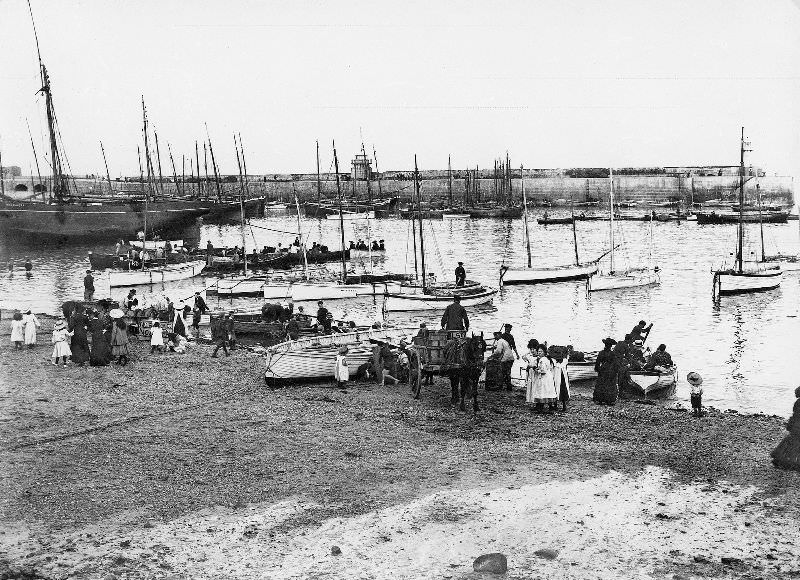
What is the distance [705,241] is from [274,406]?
75.2m

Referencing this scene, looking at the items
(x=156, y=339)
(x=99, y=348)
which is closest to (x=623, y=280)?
(x=156, y=339)

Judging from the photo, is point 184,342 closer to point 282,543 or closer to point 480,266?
point 282,543

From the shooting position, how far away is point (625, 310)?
40469mm

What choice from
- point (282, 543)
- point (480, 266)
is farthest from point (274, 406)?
point (480, 266)

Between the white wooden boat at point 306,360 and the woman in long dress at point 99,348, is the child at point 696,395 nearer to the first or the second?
the white wooden boat at point 306,360

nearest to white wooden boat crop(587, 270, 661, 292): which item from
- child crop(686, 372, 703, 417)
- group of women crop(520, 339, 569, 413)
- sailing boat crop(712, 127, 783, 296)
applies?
sailing boat crop(712, 127, 783, 296)

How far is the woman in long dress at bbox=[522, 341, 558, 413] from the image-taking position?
14.3 meters

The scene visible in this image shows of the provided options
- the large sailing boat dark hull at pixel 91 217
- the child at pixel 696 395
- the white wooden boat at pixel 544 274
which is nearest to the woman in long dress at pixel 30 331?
the child at pixel 696 395

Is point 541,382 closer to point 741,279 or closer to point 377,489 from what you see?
point 377,489

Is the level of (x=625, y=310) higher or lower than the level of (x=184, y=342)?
lower

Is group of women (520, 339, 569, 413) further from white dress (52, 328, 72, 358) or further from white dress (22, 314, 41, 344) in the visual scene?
white dress (22, 314, 41, 344)

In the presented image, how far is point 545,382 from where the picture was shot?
14.3m

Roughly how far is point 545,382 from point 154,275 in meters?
36.4

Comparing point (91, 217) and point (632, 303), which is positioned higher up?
point (91, 217)
